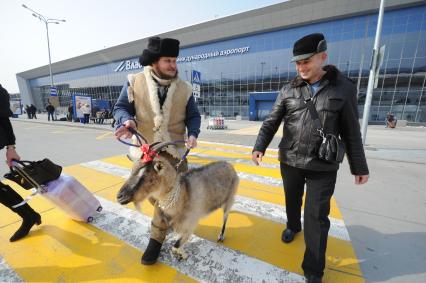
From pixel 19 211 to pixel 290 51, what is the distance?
3293cm

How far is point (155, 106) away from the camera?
7.83 feet

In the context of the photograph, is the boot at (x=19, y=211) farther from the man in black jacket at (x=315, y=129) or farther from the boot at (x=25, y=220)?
the man in black jacket at (x=315, y=129)

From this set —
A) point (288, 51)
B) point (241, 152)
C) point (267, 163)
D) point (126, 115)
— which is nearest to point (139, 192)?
point (126, 115)

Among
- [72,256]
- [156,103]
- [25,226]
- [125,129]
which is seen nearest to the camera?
[125,129]

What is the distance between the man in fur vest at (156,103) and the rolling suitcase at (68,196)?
1405 mm

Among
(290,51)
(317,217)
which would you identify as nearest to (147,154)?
(317,217)

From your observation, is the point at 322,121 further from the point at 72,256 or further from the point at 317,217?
the point at 72,256

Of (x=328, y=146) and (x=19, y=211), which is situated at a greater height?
(x=328, y=146)

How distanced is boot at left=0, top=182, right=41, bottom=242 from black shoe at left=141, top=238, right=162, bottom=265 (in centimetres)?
181

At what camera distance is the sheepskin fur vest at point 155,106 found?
2.40 metres

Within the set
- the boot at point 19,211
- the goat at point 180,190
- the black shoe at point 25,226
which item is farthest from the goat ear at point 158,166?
the black shoe at point 25,226

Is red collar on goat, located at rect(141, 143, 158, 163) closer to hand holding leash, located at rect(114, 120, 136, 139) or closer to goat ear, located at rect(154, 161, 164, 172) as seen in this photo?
goat ear, located at rect(154, 161, 164, 172)

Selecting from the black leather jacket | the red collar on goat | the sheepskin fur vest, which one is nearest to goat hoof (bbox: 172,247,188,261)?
the sheepskin fur vest

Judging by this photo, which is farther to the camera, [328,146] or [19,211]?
[19,211]
